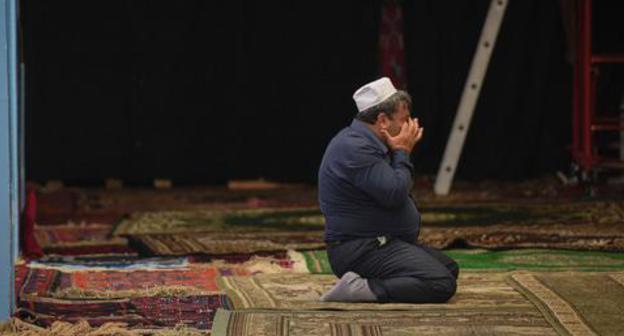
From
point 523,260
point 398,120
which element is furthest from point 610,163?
point 398,120

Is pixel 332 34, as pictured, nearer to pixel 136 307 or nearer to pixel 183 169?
pixel 183 169

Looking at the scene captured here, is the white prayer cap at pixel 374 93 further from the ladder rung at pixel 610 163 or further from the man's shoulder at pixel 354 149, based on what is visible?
the ladder rung at pixel 610 163

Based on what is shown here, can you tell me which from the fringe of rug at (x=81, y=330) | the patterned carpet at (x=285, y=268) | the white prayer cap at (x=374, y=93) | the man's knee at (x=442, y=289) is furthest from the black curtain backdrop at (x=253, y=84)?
the fringe of rug at (x=81, y=330)

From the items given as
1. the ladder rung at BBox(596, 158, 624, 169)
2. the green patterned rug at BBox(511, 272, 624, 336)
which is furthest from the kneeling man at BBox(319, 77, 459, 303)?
the ladder rung at BBox(596, 158, 624, 169)

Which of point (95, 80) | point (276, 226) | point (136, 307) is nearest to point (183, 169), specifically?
point (95, 80)

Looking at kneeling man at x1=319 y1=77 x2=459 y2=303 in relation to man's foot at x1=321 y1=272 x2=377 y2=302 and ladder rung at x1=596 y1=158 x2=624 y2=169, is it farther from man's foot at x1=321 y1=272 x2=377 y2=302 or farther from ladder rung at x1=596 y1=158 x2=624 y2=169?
ladder rung at x1=596 y1=158 x2=624 y2=169

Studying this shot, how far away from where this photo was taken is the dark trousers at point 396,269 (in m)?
5.48

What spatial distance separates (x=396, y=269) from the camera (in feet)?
18.1

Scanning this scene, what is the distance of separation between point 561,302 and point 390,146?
87 cm

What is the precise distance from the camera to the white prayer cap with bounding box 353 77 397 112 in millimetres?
5523

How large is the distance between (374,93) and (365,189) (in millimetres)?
377

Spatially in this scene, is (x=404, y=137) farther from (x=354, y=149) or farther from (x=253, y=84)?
(x=253, y=84)

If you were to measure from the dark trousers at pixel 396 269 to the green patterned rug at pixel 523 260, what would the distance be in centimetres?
87

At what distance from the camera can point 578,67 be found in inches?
397
